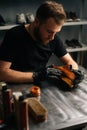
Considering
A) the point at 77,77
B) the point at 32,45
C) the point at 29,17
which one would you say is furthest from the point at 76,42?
the point at 77,77

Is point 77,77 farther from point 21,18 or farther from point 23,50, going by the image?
point 21,18

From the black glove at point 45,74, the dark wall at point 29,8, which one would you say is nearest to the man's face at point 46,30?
the black glove at point 45,74

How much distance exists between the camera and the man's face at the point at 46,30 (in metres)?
1.62

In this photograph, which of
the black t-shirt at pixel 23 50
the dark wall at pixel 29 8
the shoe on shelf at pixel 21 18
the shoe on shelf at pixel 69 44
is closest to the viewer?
the black t-shirt at pixel 23 50

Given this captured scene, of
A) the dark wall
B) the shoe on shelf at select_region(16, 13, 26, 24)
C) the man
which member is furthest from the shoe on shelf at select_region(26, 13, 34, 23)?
the man

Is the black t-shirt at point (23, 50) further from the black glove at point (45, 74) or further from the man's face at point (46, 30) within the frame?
the black glove at point (45, 74)

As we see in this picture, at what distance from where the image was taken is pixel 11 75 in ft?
5.32

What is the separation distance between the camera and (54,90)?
1503 mm

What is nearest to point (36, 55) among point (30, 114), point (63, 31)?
point (30, 114)

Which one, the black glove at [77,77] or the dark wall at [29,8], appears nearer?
the black glove at [77,77]

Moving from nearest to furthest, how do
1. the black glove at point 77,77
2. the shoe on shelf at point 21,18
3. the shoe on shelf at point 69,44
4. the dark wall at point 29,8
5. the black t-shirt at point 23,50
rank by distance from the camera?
the black glove at point 77,77
the black t-shirt at point 23,50
the shoe on shelf at point 21,18
the dark wall at point 29,8
the shoe on shelf at point 69,44

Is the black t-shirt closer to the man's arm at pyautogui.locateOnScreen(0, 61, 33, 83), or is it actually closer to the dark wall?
the man's arm at pyautogui.locateOnScreen(0, 61, 33, 83)

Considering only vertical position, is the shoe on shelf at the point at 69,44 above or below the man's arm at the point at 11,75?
below

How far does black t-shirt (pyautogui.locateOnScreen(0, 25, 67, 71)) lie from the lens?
1.73 meters
